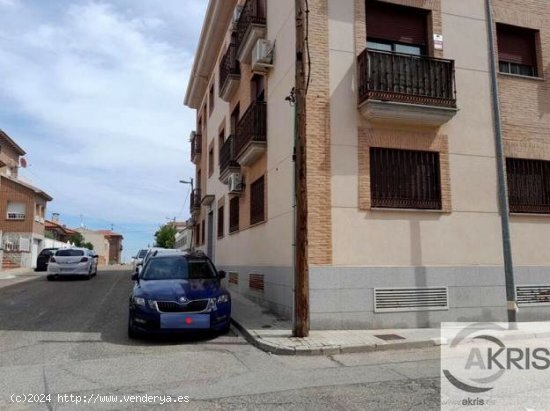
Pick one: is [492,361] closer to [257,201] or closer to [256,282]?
[256,282]

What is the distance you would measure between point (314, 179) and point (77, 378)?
18.7 ft

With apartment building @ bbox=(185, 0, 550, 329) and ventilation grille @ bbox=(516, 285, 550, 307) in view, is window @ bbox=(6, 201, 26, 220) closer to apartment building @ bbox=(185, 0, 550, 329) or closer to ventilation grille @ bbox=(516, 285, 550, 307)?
apartment building @ bbox=(185, 0, 550, 329)

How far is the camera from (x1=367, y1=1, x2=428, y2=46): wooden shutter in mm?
11133

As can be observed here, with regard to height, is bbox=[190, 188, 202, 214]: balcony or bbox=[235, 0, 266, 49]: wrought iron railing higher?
bbox=[235, 0, 266, 49]: wrought iron railing

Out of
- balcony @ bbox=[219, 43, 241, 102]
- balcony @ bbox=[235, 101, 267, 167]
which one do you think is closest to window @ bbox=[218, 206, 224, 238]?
balcony @ bbox=[219, 43, 241, 102]

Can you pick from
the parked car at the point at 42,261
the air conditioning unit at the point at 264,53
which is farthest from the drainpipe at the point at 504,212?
the parked car at the point at 42,261

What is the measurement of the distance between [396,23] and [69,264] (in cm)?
1701

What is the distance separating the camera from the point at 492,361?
24.2 ft

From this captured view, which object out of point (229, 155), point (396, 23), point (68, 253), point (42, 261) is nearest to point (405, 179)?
point (396, 23)

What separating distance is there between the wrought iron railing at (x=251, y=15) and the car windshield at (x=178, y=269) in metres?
6.88

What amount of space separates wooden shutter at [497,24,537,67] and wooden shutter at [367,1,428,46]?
2.15 m

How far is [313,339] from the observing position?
28.0 ft

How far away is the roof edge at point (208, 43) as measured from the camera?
19.4 metres

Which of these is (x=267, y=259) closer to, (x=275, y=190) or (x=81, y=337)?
(x=275, y=190)
